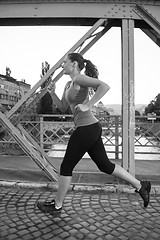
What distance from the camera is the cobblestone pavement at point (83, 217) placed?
101 inches

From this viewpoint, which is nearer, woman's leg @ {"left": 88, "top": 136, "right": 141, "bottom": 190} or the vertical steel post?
woman's leg @ {"left": 88, "top": 136, "right": 141, "bottom": 190}

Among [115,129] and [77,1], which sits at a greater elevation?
[77,1]

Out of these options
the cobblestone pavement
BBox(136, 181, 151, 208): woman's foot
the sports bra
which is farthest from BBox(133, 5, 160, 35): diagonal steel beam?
the cobblestone pavement

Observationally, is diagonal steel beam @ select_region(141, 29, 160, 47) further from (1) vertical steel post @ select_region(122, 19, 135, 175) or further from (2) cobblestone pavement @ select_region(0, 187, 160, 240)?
(2) cobblestone pavement @ select_region(0, 187, 160, 240)

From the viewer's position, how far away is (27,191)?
13.2 ft

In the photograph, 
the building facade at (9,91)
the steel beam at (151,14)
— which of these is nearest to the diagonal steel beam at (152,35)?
the steel beam at (151,14)

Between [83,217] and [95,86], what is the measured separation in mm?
1680

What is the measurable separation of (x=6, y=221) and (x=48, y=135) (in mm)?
4710

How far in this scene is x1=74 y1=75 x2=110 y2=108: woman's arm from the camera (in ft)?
8.21

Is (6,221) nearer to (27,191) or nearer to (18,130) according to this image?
(27,191)

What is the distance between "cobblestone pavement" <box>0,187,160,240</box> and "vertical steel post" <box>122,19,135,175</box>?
2.46ft

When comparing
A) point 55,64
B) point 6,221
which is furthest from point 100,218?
point 55,64

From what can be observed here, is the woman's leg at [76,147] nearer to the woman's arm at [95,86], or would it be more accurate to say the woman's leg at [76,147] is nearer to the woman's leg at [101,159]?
the woman's leg at [101,159]

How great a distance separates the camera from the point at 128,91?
13.0 ft
